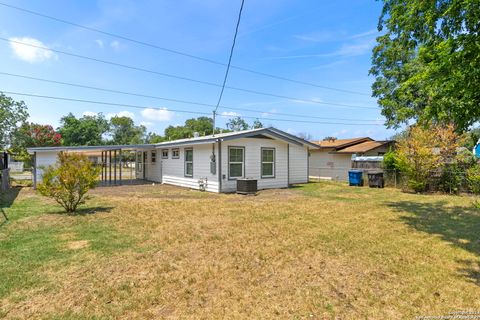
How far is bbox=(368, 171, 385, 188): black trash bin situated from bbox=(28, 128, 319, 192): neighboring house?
3813mm

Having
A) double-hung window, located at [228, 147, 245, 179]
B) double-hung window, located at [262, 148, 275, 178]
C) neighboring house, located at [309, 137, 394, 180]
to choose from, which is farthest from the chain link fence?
double-hung window, located at [228, 147, 245, 179]

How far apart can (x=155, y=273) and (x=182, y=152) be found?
12.0m

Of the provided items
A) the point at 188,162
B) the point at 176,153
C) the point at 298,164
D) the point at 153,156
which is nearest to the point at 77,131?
the point at 153,156

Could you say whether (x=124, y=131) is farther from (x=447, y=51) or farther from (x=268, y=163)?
(x=447, y=51)

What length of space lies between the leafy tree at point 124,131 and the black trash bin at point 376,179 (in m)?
57.8

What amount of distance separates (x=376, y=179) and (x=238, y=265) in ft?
42.5

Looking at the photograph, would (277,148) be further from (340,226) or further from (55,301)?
(55,301)

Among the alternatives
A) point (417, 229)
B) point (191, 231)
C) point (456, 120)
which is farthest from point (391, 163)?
point (191, 231)

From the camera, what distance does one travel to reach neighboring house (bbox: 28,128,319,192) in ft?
42.7

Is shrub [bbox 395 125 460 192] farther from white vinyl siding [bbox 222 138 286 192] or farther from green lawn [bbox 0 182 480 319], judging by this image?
white vinyl siding [bbox 222 138 286 192]

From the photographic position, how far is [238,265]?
420cm

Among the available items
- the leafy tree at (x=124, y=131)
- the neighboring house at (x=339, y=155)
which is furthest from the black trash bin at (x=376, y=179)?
the leafy tree at (x=124, y=131)

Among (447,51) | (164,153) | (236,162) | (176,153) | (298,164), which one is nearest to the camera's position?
(447,51)

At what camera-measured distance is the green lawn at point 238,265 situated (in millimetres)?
3021
